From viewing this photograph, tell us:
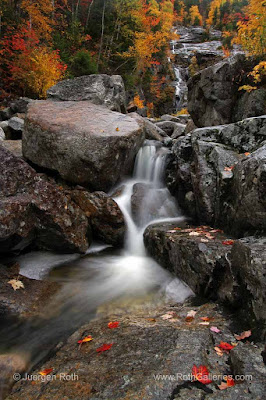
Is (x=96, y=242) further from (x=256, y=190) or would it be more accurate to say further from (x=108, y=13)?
(x=108, y=13)

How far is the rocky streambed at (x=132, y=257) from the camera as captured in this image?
2.01 meters

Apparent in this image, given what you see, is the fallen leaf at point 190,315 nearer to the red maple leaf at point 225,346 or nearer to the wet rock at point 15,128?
the red maple leaf at point 225,346

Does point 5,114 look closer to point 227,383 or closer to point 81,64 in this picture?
point 81,64

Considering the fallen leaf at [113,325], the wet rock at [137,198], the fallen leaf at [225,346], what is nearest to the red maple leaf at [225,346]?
the fallen leaf at [225,346]

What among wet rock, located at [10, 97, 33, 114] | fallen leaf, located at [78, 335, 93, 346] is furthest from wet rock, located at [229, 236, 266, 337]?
wet rock, located at [10, 97, 33, 114]

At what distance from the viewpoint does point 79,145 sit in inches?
224

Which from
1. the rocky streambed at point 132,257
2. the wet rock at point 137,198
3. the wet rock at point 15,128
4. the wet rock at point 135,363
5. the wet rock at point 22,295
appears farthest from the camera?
the wet rock at point 15,128

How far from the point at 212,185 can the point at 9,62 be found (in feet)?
43.8

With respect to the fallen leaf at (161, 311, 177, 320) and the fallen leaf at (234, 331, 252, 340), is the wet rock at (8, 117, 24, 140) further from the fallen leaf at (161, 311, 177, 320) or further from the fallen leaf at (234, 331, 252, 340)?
the fallen leaf at (234, 331, 252, 340)

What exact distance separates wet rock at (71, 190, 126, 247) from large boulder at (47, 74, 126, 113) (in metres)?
5.31

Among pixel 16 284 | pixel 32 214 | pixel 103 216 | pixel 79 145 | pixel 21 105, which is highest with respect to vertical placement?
pixel 21 105

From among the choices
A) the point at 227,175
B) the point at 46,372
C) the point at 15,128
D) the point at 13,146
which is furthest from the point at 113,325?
the point at 15,128

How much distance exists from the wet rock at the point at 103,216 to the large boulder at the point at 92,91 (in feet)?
17.4

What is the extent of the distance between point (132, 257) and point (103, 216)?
1.15 meters
